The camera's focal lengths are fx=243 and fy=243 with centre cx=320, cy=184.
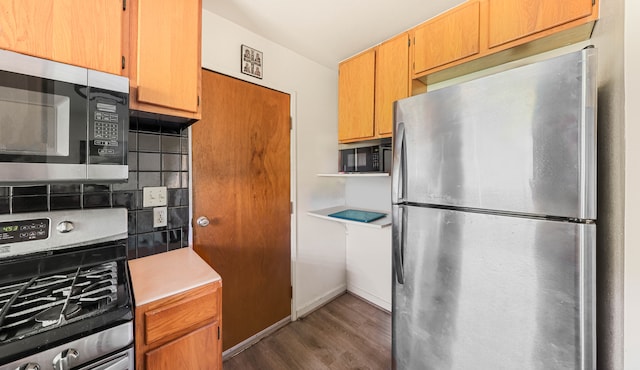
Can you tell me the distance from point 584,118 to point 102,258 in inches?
78.8

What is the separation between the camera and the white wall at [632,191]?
678mm

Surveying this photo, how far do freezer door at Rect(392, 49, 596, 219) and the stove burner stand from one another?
1321mm

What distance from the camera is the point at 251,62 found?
1.80 m

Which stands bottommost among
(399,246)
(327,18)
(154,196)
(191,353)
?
(191,353)

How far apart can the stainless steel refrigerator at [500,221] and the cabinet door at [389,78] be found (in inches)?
22.0

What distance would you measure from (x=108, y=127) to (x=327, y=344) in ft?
6.26

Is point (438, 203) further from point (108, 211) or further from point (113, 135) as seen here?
point (108, 211)

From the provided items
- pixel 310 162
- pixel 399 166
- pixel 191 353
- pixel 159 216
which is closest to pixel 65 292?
pixel 191 353

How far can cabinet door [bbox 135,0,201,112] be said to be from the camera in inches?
42.8

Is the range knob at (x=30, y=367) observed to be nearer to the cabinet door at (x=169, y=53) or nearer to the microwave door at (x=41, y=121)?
the microwave door at (x=41, y=121)

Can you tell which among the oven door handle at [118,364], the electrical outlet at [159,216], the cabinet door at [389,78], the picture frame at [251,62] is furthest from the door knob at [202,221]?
the cabinet door at [389,78]

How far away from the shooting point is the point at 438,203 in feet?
3.73

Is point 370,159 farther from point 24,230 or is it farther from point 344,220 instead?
point 24,230

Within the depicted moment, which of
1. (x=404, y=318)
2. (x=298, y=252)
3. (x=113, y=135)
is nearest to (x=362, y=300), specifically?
(x=298, y=252)
